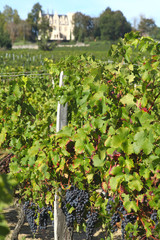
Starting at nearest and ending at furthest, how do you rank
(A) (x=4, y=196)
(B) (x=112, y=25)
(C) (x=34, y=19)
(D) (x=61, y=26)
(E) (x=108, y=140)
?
(A) (x=4, y=196), (E) (x=108, y=140), (B) (x=112, y=25), (C) (x=34, y=19), (D) (x=61, y=26)

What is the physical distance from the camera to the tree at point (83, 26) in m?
86.9

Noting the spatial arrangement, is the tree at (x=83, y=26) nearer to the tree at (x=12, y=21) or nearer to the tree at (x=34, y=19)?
the tree at (x=34, y=19)

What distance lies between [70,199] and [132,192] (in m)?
0.69

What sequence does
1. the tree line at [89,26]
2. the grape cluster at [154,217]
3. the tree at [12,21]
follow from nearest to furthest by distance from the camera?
the grape cluster at [154,217]
the tree line at [89,26]
the tree at [12,21]

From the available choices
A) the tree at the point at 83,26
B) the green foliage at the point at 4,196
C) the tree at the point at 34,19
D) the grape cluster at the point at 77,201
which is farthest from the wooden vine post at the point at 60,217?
the tree at the point at 34,19

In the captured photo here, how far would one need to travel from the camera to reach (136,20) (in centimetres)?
9094

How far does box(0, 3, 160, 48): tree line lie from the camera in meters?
84.6

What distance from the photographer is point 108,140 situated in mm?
2137

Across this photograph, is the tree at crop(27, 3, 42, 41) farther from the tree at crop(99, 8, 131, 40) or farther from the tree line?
the tree at crop(99, 8, 131, 40)

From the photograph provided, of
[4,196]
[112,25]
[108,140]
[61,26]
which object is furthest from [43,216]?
[61,26]

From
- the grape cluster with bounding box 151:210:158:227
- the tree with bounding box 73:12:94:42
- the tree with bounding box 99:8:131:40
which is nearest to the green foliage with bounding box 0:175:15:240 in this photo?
the grape cluster with bounding box 151:210:158:227

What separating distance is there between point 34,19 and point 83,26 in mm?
16511

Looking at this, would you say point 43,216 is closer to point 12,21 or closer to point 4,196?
point 4,196

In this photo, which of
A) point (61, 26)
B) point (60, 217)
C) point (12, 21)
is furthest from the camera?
point (61, 26)
